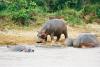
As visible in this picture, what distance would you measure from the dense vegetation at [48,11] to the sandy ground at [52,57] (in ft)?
20.8

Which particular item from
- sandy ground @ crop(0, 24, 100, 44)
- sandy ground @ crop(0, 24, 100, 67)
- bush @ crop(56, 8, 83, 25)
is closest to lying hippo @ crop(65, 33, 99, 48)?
sandy ground @ crop(0, 24, 100, 67)

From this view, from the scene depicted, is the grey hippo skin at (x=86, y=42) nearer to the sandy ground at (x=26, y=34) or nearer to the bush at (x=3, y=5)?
the sandy ground at (x=26, y=34)

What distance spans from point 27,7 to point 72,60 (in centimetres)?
1062

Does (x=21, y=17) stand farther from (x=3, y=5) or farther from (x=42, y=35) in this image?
(x=42, y=35)

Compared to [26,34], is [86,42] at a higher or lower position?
higher

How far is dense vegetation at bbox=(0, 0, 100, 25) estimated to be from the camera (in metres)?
21.4

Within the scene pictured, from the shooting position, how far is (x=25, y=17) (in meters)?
21.2

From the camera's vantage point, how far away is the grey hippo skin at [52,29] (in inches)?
687

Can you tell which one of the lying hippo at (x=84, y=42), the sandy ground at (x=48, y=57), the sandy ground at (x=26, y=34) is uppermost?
the sandy ground at (x=48, y=57)

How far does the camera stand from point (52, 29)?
17969 millimetres

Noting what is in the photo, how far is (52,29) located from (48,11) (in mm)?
6523

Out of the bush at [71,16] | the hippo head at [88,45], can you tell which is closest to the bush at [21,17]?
the bush at [71,16]

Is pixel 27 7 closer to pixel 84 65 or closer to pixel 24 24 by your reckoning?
pixel 24 24

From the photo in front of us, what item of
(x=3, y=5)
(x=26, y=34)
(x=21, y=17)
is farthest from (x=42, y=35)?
(x=3, y=5)
